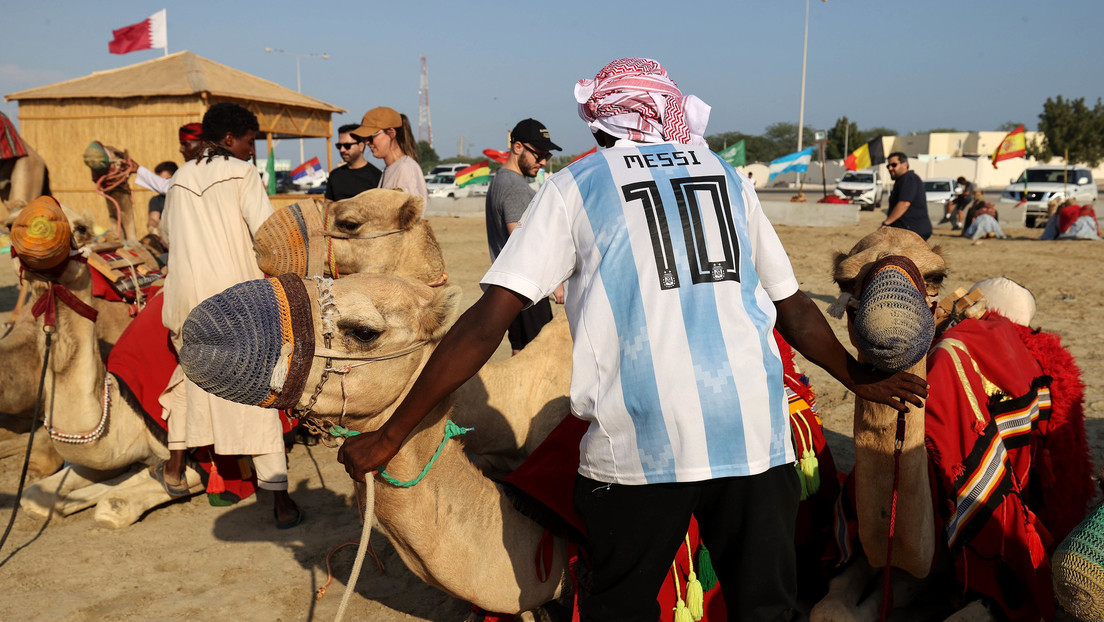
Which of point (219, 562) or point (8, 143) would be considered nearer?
point (219, 562)

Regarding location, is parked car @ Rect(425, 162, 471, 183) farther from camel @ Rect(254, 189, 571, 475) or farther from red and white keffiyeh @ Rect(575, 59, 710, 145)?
red and white keffiyeh @ Rect(575, 59, 710, 145)

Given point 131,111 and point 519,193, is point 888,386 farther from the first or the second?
point 131,111

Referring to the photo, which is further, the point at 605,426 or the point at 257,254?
the point at 257,254

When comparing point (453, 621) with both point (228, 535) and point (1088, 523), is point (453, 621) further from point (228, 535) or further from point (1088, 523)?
point (1088, 523)

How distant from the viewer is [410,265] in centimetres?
373

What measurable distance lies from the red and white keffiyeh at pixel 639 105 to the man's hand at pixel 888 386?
0.79 meters

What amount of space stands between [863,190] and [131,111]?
957 inches

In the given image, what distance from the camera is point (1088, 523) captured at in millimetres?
2115

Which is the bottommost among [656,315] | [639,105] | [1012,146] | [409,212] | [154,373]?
[154,373]

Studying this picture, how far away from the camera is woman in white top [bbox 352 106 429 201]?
203 inches

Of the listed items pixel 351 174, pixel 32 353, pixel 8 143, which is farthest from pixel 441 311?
pixel 8 143

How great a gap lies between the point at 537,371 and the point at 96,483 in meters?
2.95

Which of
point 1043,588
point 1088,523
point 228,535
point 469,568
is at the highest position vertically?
point 1088,523

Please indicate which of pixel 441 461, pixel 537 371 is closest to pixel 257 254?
pixel 537 371
